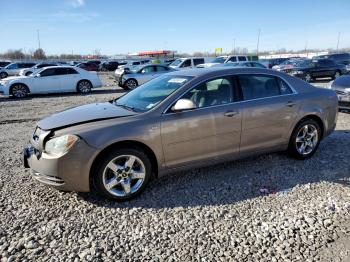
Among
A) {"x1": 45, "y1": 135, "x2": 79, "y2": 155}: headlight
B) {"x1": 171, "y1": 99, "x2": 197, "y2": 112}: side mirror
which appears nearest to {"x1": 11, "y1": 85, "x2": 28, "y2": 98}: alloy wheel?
{"x1": 45, "y1": 135, "x2": 79, "y2": 155}: headlight

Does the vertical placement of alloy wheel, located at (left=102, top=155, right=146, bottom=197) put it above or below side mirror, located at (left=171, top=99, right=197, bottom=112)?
below

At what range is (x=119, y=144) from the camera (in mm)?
3867

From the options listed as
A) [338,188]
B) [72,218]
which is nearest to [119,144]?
[72,218]

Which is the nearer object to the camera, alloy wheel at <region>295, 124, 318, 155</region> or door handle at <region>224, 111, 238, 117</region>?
door handle at <region>224, 111, 238, 117</region>

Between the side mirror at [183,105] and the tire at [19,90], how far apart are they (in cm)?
1389

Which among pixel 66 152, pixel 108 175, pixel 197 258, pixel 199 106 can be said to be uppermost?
pixel 199 106

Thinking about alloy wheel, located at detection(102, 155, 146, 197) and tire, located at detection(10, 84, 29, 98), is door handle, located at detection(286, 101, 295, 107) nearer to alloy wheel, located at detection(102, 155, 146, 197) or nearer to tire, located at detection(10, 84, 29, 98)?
alloy wheel, located at detection(102, 155, 146, 197)

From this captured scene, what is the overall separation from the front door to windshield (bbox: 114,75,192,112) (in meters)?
0.27

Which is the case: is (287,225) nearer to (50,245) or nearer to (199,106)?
(199,106)

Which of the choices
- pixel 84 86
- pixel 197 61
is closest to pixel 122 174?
pixel 84 86

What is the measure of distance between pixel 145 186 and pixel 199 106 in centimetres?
129

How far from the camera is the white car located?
15.5 metres

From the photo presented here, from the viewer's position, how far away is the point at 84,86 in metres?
17.3

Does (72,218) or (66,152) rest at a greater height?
(66,152)
